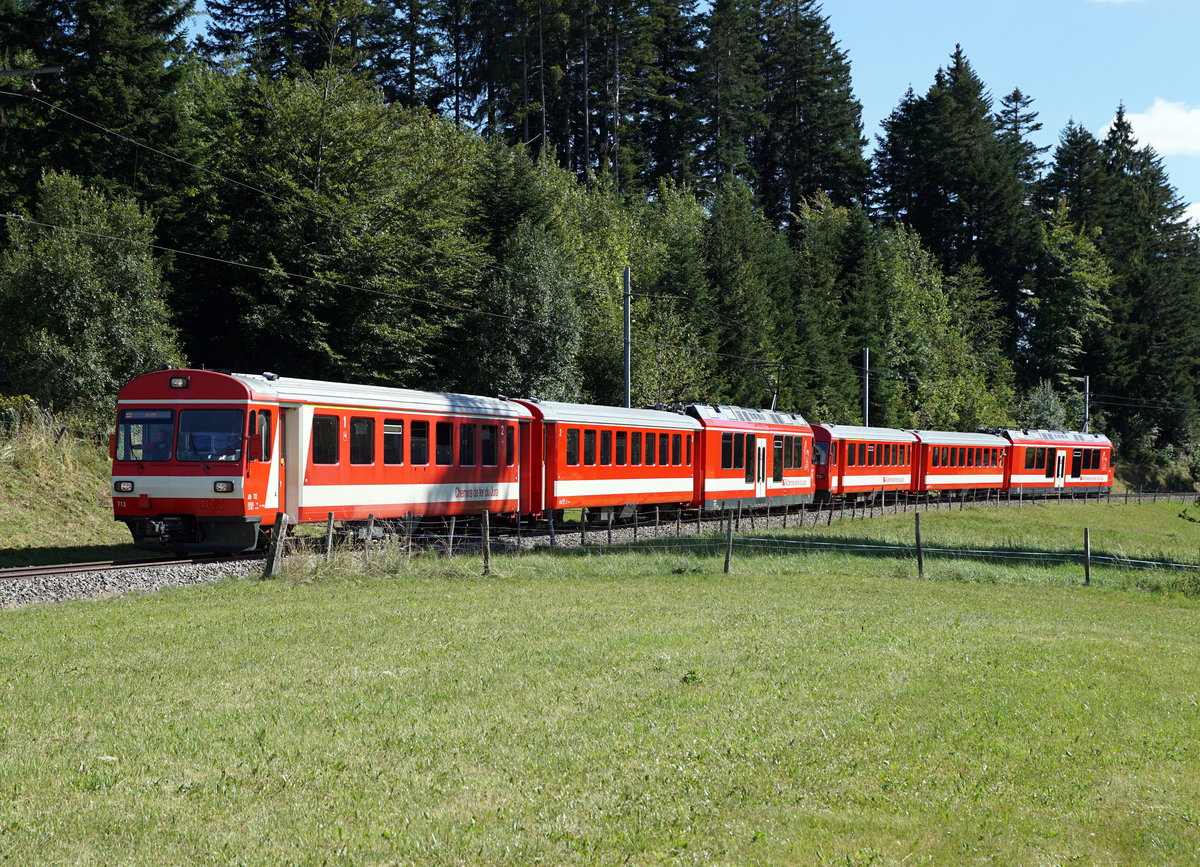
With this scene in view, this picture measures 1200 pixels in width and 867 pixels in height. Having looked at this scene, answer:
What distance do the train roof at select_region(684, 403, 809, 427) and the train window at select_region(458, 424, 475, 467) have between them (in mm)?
11340

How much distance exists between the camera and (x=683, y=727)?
8.00 metres

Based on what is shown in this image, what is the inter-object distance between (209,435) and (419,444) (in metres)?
5.02

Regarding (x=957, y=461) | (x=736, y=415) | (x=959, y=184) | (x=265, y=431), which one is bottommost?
(x=957, y=461)

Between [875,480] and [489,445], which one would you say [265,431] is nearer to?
[489,445]

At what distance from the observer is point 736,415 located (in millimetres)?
36062

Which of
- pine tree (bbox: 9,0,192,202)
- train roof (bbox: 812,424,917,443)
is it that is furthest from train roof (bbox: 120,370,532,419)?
train roof (bbox: 812,424,917,443)

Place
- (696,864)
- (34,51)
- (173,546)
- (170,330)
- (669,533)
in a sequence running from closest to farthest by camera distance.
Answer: (696,864) < (173,546) < (669,533) < (170,330) < (34,51)

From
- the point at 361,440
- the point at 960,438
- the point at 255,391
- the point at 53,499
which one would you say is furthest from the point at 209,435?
the point at 960,438

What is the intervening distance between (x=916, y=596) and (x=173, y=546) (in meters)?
12.6

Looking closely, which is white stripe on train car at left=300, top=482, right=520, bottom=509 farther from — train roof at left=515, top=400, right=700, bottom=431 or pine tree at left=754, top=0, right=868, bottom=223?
pine tree at left=754, top=0, right=868, bottom=223

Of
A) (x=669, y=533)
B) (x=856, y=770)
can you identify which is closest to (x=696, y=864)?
(x=856, y=770)

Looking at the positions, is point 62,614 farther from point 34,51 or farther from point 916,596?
point 34,51

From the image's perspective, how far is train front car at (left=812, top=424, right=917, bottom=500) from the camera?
141 ft

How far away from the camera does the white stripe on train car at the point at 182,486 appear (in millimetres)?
18234
